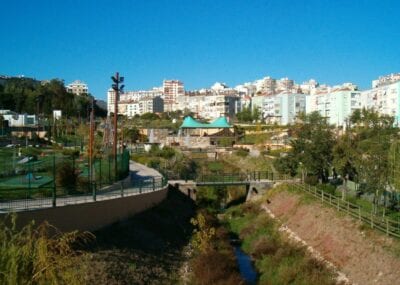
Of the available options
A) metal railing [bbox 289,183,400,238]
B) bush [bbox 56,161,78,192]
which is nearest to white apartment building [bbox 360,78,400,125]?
metal railing [bbox 289,183,400,238]

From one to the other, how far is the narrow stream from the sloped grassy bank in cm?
32

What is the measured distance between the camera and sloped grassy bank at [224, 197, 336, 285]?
Result: 70.2 feet

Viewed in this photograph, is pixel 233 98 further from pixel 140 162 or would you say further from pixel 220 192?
pixel 220 192

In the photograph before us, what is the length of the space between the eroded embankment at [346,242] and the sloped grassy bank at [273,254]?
2.62 feet

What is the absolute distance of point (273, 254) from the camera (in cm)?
2639

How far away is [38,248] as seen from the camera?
825 cm

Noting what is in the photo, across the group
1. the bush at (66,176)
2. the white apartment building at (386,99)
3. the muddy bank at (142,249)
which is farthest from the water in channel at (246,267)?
the white apartment building at (386,99)

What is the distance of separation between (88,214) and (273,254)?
967 centimetres

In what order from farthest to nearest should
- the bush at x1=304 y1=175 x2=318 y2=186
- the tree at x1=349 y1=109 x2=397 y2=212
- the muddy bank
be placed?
the bush at x1=304 y1=175 x2=318 y2=186, the tree at x1=349 y1=109 x2=397 y2=212, the muddy bank

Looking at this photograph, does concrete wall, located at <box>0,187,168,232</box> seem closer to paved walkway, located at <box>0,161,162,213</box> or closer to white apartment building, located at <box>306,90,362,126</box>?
paved walkway, located at <box>0,161,162,213</box>

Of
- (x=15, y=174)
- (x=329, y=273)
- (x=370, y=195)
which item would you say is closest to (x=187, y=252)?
(x=329, y=273)

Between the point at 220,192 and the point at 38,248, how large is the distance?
3896cm

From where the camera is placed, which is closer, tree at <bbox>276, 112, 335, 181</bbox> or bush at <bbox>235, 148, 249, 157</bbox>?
tree at <bbox>276, 112, 335, 181</bbox>

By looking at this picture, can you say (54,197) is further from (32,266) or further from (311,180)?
(311,180)
